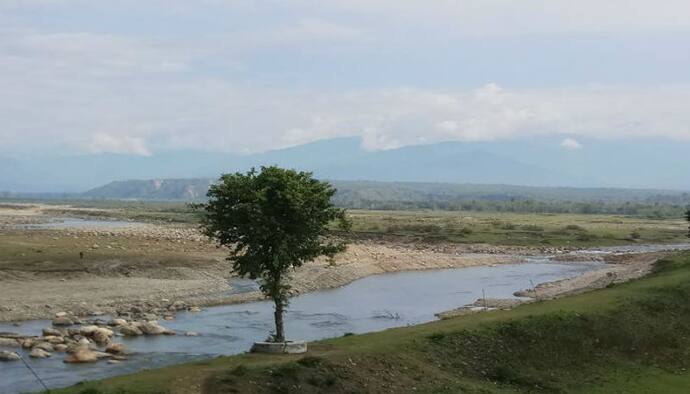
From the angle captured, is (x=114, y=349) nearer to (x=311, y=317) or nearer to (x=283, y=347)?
(x=283, y=347)

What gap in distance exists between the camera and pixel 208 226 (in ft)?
113

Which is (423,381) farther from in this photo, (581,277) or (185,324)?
(581,277)

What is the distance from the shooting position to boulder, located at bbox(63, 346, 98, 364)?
36.4 m

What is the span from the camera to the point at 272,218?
32188 millimetres

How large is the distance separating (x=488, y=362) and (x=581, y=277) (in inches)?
1884

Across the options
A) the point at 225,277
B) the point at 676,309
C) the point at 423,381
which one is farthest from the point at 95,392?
the point at 225,277

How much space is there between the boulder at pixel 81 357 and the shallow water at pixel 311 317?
504 millimetres

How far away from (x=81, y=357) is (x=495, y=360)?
18.4 m

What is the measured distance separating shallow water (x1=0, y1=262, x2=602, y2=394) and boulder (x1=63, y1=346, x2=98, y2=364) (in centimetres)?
50

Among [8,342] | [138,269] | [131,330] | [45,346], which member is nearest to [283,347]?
[45,346]

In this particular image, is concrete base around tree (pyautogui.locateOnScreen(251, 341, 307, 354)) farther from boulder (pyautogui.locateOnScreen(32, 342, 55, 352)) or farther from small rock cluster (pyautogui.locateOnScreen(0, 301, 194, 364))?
boulder (pyautogui.locateOnScreen(32, 342, 55, 352))

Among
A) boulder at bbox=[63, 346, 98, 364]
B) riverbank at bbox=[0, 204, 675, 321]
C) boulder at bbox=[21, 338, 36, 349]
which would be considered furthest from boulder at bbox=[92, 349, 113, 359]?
riverbank at bbox=[0, 204, 675, 321]

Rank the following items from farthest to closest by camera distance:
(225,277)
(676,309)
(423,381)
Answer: (225,277)
(676,309)
(423,381)

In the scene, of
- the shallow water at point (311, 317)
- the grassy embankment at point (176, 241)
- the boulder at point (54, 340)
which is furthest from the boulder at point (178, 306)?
the grassy embankment at point (176, 241)
